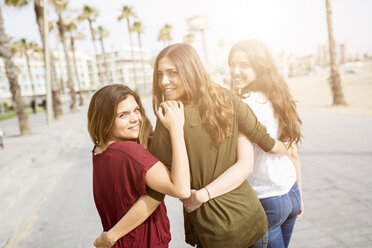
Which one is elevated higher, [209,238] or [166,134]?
[166,134]

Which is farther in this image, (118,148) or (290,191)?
(290,191)

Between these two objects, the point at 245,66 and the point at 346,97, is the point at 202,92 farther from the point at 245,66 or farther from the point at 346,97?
the point at 346,97

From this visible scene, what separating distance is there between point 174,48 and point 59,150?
30.3 feet

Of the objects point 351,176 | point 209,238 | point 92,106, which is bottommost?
point 351,176

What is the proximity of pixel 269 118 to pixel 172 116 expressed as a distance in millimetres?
703

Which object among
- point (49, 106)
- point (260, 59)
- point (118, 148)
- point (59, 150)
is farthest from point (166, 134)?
point (49, 106)

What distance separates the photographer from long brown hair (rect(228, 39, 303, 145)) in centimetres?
167

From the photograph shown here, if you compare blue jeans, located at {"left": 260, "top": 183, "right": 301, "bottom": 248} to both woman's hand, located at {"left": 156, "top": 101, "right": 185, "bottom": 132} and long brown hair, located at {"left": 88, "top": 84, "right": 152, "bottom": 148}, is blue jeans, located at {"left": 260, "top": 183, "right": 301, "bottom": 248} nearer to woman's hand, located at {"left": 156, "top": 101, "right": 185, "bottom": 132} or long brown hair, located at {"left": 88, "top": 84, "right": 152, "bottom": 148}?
woman's hand, located at {"left": 156, "top": 101, "right": 185, "bottom": 132}

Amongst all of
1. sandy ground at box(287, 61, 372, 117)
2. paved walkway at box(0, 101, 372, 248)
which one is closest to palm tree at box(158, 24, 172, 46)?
sandy ground at box(287, 61, 372, 117)

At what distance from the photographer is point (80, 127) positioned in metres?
15.9

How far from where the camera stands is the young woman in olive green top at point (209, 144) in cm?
129

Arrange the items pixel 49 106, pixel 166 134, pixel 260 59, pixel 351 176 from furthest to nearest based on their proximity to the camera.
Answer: pixel 49 106, pixel 351 176, pixel 260 59, pixel 166 134

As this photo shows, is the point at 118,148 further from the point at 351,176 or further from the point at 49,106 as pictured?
the point at 49,106

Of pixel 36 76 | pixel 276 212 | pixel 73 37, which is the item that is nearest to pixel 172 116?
pixel 276 212
